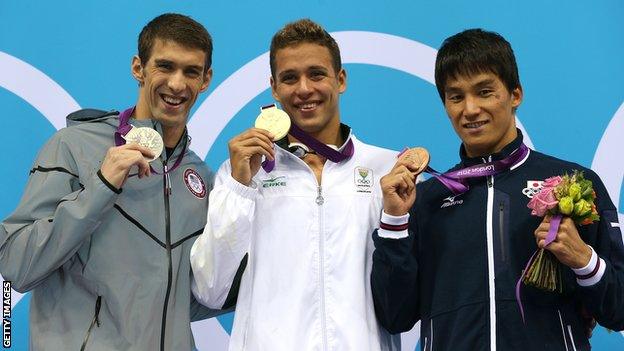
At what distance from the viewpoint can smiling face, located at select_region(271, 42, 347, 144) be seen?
2.50m

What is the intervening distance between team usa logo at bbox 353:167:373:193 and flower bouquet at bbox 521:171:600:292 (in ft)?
1.89

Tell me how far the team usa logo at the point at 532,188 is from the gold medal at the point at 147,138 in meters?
1.10

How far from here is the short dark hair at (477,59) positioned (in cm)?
234

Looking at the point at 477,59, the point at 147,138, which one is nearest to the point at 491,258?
the point at 477,59

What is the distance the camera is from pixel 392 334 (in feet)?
8.02

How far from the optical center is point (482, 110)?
230 cm

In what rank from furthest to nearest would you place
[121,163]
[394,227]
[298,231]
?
1. [298,231]
2. [394,227]
3. [121,163]

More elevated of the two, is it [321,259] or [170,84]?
[170,84]

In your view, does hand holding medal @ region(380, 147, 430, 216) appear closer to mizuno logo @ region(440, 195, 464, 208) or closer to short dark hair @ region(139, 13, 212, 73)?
mizuno logo @ region(440, 195, 464, 208)

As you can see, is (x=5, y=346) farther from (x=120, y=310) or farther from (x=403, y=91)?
(x=403, y=91)

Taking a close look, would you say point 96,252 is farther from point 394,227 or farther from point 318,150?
point 394,227

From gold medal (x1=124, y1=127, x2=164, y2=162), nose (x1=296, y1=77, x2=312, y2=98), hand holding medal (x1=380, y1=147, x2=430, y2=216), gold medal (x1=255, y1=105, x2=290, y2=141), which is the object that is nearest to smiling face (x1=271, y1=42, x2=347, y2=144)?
nose (x1=296, y1=77, x2=312, y2=98)

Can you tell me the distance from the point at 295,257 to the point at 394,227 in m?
0.32

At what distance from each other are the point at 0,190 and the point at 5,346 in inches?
26.4
